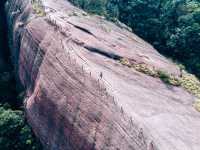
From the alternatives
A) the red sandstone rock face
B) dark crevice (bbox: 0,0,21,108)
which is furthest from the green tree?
dark crevice (bbox: 0,0,21,108)

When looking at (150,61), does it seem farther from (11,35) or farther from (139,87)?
(11,35)

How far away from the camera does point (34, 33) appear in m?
27.6

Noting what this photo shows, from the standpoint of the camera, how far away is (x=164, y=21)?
3541 cm

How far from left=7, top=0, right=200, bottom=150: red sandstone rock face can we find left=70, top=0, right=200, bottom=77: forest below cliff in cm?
516

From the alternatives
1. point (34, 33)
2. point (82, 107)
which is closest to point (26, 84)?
point (34, 33)

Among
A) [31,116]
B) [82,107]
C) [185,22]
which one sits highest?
[185,22]

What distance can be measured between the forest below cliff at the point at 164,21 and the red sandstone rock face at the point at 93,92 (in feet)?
16.9

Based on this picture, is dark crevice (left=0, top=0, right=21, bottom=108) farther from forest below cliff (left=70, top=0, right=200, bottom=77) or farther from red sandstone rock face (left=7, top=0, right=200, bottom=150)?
forest below cliff (left=70, top=0, right=200, bottom=77)

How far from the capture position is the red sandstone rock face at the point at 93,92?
16.5 metres

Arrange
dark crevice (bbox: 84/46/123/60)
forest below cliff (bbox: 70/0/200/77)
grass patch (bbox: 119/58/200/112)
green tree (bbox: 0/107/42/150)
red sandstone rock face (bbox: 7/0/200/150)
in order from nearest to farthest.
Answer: red sandstone rock face (bbox: 7/0/200/150), grass patch (bbox: 119/58/200/112), dark crevice (bbox: 84/46/123/60), green tree (bbox: 0/107/42/150), forest below cliff (bbox: 70/0/200/77)

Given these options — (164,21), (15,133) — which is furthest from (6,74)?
(164,21)

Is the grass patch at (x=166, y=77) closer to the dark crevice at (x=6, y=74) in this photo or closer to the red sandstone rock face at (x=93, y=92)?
the red sandstone rock face at (x=93, y=92)

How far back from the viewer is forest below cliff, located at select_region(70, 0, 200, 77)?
107ft

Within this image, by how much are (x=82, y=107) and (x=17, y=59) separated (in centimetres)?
1420
